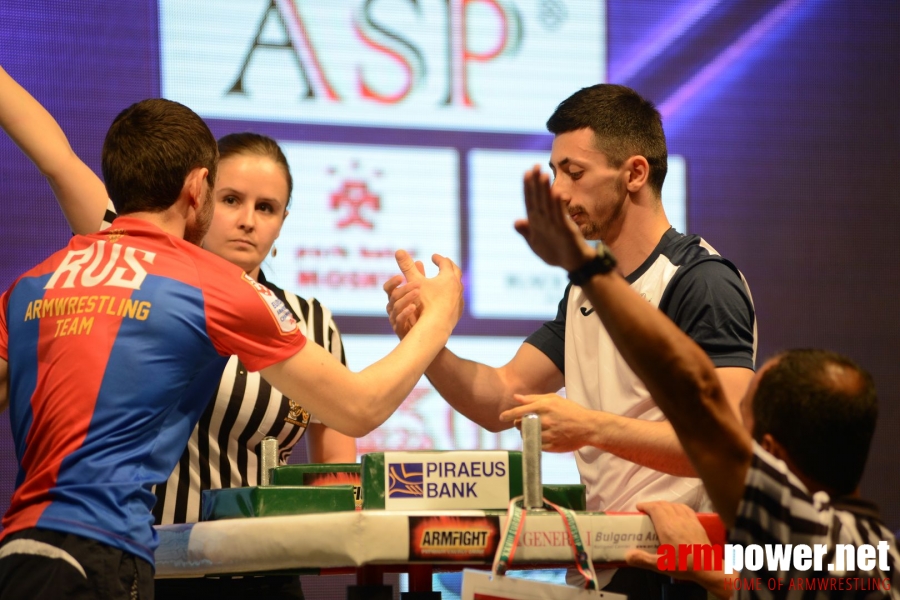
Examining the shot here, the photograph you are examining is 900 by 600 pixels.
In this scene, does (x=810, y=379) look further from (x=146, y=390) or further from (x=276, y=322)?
(x=146, y=390)

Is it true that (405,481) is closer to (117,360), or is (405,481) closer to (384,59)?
(117,360)

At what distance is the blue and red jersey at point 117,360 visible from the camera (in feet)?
4.55

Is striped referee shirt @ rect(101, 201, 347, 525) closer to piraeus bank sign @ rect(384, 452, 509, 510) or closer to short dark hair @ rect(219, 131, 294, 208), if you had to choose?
short dark hair @ rect(219, 131, 294, 208)

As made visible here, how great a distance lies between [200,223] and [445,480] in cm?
58

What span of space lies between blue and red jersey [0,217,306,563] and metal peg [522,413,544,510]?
0.38 meters

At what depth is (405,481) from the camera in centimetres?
152

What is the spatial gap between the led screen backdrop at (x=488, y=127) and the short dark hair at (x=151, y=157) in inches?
66.0

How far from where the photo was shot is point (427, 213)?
11.8ft

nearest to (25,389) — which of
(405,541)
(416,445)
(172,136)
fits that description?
(172,136)

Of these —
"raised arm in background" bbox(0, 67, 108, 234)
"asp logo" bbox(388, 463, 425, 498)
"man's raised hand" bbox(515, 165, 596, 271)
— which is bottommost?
"asp logo" bbox(388, 463, 425, 498)

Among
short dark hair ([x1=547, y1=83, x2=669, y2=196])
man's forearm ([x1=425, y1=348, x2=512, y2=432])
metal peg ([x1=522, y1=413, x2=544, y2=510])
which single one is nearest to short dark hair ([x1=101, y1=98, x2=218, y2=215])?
metal peg ([x1=522, y1=413, x2=544, y2=510])

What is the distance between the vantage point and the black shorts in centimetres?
133

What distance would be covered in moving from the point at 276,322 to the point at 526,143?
2322 mm

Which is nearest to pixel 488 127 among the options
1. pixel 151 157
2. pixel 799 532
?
pixel 151 157
